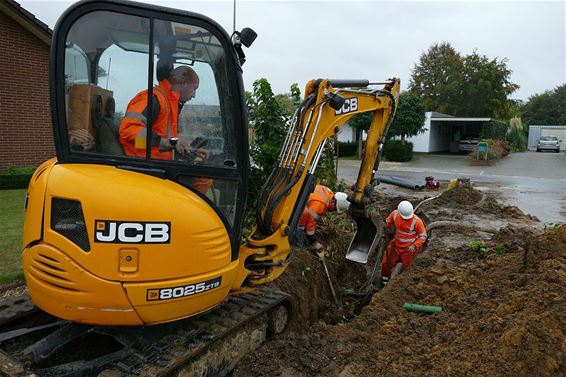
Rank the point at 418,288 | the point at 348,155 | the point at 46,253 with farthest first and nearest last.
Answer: the point at 348,155 → the point at 418,288 → the point at 46,253

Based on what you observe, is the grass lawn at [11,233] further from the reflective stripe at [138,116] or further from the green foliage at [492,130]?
the green foliage at [492,130]

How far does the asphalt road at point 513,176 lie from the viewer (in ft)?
42.3

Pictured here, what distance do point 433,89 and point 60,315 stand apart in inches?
1897

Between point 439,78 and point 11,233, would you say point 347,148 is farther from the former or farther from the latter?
point 11,233

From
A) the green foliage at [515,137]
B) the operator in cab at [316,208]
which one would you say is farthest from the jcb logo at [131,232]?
the green foliage at [515,137]

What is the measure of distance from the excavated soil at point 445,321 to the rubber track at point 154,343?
14.8 inches

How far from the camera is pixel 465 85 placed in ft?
142

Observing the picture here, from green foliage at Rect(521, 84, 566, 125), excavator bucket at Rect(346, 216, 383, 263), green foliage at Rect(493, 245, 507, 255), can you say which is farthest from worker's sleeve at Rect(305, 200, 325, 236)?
green foliage at Rect(521, 84, 566, 125)

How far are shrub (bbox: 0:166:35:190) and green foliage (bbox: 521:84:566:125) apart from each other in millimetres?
69635

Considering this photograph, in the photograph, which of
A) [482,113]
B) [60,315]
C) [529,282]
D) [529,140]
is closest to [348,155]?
[482,113]

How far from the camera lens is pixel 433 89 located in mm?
46812

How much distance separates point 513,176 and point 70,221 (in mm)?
21072

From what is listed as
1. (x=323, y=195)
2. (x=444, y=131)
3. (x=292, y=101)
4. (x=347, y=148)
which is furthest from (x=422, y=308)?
(x=444, y=131)

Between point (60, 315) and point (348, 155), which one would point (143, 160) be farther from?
point (348, 155)
